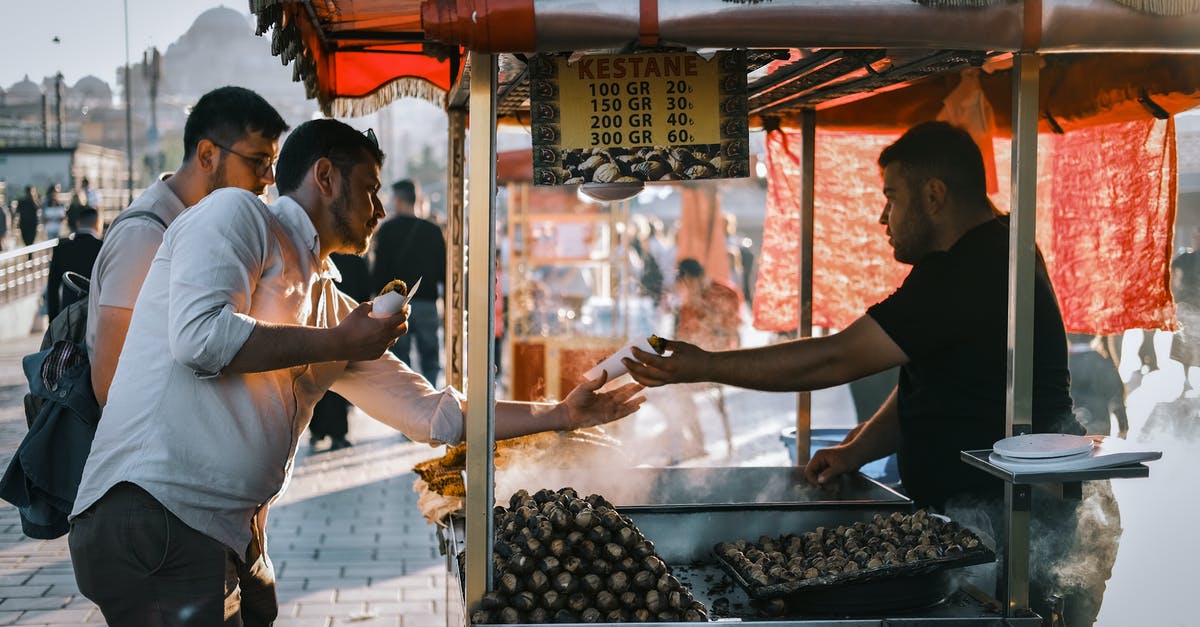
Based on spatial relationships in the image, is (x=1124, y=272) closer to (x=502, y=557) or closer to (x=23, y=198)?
(x=502, y=557)

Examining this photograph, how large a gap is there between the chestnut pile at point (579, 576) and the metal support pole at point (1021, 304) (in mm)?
762

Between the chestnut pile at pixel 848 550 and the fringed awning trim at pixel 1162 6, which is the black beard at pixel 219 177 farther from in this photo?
the fringed awning trim at pixel 1162 6

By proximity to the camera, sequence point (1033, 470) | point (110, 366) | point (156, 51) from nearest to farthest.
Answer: point (1033, 470)
point (110, 366)
point (156, 51)

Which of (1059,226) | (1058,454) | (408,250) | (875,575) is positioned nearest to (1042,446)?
(1058,454)

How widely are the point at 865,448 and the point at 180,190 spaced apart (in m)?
2.56

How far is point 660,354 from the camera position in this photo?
2.99 meters

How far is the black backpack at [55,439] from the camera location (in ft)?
9.09

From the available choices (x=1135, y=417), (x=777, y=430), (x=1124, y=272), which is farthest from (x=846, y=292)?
(x=777, y=430)

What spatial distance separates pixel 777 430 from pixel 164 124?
819 cm

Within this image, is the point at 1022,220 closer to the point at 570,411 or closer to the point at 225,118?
the point at 570,411

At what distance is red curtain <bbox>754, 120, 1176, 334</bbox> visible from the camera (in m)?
3.54

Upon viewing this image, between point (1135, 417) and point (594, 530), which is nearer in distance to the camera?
point (594, 530)

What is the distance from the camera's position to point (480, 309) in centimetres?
232

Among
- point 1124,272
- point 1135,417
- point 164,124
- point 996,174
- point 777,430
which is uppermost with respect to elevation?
point 164,124
